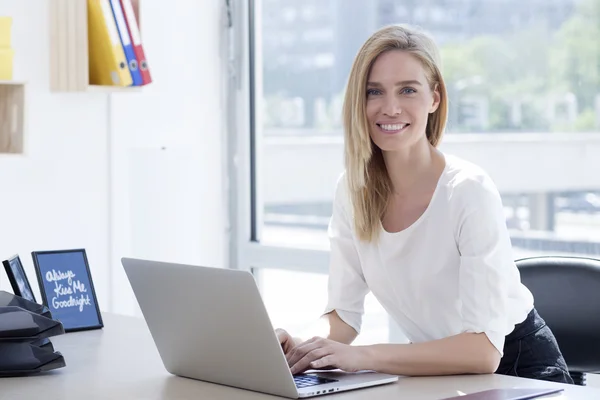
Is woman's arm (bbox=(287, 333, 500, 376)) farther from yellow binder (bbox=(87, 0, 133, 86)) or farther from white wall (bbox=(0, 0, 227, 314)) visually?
yellow binder (bbox=(87, 0, 133, 86))

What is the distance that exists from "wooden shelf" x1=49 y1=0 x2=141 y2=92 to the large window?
941 millimetres

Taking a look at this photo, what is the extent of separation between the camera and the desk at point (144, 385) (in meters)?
1.66

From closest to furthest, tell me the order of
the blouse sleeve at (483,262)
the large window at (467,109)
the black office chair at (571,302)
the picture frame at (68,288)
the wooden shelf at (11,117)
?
the blouse sleeve at (483,262)
the black office chair at (571,302)
the picture frame at (68,288)
the wooden shelf at (11,117)
the large window at (467,109)

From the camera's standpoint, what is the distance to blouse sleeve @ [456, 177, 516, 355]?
1912 mm

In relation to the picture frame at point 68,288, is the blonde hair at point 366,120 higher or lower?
higher

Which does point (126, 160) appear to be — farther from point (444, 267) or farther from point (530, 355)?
point (530, 355)

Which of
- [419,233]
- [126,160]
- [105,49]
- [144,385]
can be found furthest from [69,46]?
[144,385]

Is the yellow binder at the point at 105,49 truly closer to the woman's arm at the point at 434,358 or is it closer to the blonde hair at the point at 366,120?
the blonde hair at the point at 366,120

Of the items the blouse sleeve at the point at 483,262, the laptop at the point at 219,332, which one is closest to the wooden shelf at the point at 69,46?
the laptop at the point at 219,332

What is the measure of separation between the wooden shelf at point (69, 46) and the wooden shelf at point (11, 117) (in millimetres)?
271

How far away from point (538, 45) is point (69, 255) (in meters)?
1.72

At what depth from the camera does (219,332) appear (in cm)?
168

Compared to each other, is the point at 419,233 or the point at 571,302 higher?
the point at 419,233

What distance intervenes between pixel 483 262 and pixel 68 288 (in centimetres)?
106
